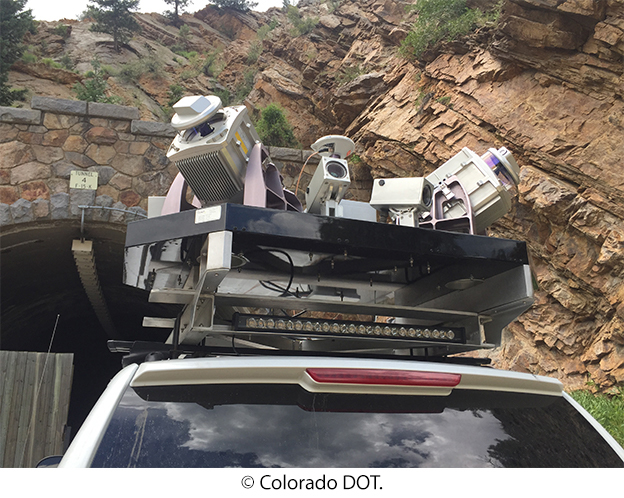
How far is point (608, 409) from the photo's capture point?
6.05m

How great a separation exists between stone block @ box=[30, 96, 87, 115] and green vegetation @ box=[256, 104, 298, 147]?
6647 millimetres

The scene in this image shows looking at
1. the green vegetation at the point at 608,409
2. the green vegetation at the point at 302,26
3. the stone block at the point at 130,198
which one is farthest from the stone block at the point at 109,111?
the green vegetation at the point at 302,26

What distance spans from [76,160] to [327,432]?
8.06 metres

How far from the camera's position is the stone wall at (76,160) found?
8.16 metres

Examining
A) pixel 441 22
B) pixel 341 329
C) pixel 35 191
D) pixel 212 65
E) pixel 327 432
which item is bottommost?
pixel 327 432

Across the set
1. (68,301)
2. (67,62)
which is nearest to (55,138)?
(68,301)

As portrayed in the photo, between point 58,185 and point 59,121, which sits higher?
point 59,121

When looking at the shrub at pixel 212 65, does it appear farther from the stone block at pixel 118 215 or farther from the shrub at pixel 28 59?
the stone block at pixel 118 215

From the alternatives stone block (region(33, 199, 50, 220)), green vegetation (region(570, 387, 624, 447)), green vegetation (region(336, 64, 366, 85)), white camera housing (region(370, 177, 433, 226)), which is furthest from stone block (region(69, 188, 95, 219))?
green vegetation (region(336, 64, 366, 85))

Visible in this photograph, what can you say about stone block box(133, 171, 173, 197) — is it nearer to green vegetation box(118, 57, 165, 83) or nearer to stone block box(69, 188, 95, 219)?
stone block box(69, 188, 95, 219)

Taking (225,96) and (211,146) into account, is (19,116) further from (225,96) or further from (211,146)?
(225,96)

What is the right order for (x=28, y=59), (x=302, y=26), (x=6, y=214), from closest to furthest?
1. (x=6, y=214)
2. (x=302, y=26)
3. (x=28, y=59)

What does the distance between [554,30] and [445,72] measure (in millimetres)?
2266
